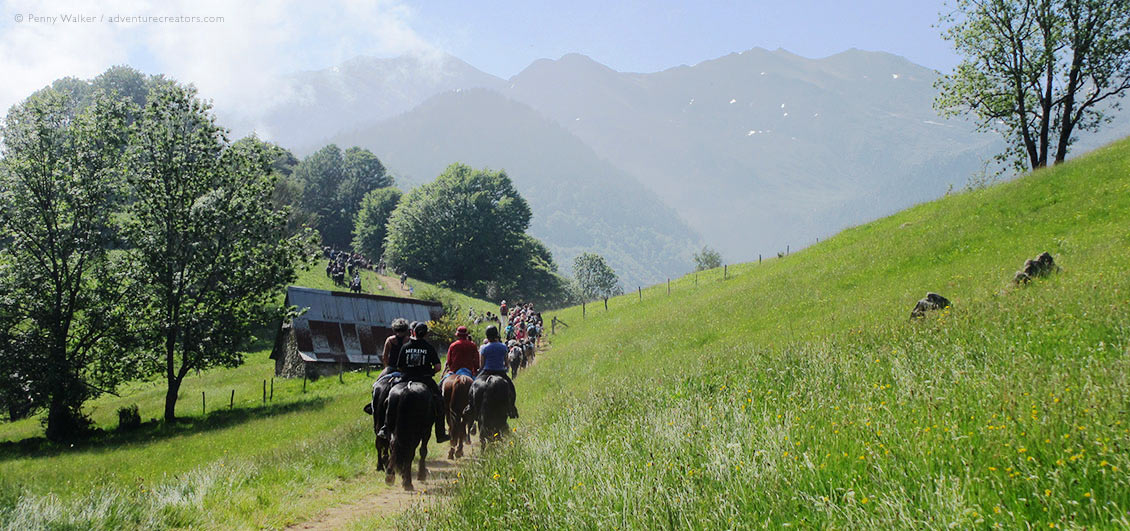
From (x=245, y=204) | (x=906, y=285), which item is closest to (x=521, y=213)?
(x=245, y=204)

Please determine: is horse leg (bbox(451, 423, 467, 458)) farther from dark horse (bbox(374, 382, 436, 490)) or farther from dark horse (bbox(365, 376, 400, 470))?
dark horse (bbox(374, 382, 436, 490))

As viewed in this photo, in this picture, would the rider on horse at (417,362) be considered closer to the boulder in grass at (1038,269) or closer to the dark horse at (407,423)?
the dark horse at (407,423)

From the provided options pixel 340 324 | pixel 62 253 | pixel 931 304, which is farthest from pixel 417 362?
pixel 340 324

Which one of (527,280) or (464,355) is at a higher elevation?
(527,280)

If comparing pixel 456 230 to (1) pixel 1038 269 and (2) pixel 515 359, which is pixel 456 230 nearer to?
(2) pixel 515 359

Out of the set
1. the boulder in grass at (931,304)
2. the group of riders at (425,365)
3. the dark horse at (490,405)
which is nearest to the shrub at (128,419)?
the group of riders at (425,365)

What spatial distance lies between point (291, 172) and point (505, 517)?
443ft

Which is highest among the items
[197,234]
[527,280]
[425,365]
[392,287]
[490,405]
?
[527,280]

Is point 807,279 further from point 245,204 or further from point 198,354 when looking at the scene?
point 198,354

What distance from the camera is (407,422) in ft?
33.8

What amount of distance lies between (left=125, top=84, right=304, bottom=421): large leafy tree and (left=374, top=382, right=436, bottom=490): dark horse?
20.9 metres

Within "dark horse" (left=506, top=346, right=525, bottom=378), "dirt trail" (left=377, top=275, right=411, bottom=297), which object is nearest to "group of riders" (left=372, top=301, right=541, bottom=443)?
"dark horse" (left=506, top=346, right=525, bottom=378)

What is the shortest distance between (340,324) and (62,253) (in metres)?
19.1

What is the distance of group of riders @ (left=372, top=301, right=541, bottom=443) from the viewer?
1076 centimetres
